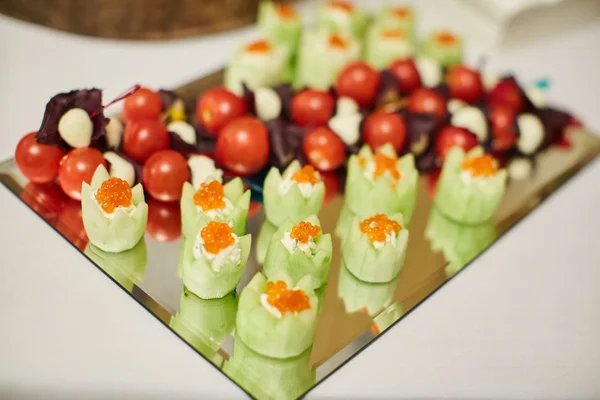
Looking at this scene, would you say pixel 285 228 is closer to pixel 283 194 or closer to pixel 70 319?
pixel 283 194

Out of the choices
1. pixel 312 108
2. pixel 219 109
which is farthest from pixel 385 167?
pixel 219 109

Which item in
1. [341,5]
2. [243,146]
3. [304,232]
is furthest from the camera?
[341,5]

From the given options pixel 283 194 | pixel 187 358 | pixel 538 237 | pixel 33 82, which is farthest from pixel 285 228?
pixel 33 82

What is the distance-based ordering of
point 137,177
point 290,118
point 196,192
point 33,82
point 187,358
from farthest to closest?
point 33,82, point 290,118, point 137,177, point 196,192, point 187,358

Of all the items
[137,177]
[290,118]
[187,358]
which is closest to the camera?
[187,358]

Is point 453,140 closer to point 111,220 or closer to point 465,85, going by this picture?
point 465,85

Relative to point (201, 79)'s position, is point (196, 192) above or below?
above

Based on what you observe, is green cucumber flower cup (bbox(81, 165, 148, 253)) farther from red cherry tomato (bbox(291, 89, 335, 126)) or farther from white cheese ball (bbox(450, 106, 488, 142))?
white cheese ball (bbox(450, 106, 488, 142))

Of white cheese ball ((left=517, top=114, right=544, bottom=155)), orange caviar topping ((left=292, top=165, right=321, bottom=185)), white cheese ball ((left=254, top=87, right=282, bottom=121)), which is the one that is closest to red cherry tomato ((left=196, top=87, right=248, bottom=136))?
white cheese ball ((left=254, top=87, right=282, bottom=121))
